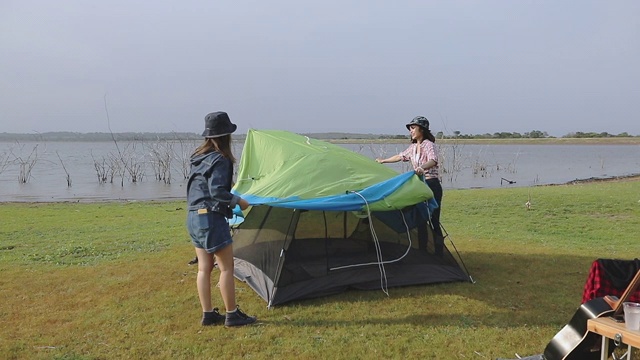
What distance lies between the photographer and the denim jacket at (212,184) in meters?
4.18

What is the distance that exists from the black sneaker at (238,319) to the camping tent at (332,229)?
1.46 ft

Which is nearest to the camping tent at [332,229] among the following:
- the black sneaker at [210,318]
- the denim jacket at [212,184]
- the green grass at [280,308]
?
the green grass at [280,308]

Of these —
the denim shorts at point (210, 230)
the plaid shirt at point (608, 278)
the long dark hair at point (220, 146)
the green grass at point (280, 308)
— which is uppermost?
the long dark hair at point (220, 146)

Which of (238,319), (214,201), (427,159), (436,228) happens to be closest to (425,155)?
(427,159)

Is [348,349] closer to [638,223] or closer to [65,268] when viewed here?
[65,268]

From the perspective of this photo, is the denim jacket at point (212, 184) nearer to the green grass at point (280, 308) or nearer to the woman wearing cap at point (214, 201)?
the woman wearing cap at point (214, 201)

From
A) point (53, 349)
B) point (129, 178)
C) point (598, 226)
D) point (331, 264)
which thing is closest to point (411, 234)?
point (331, 264)

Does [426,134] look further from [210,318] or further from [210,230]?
[210,318]

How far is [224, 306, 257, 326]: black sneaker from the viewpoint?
4418mm

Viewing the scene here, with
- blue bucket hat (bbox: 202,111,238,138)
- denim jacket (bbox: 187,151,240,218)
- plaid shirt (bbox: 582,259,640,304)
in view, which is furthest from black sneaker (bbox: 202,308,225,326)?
plaid shirt (bbox: 582,259,640,304)

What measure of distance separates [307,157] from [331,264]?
119 centimetres

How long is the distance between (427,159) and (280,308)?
2.31m

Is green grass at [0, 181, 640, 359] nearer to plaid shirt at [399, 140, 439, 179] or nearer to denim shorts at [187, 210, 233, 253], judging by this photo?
denim shorts at [187, 210, 233, 253]

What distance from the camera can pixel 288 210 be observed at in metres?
5.50
